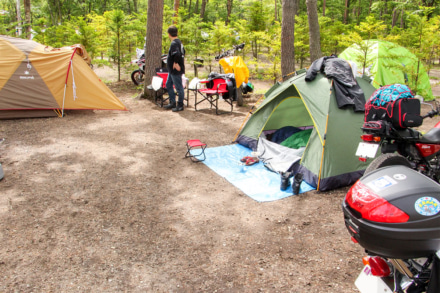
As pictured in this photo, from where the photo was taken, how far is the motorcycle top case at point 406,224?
1.57m

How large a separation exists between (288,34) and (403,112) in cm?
550

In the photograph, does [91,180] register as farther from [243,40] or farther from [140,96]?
[243,40]

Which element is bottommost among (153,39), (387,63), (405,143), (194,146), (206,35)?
(194,146)

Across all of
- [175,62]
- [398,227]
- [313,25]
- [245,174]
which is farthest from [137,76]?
[398,227]

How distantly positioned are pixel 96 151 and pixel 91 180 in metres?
1.22

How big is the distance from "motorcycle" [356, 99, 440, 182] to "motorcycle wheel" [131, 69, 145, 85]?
9193mm

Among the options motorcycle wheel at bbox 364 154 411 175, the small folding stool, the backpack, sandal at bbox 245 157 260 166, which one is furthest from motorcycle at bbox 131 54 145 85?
motorcycle wheel at bbox 364 154 411 175

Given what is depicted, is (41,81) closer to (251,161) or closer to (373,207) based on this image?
(251,161)

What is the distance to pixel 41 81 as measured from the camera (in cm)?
722

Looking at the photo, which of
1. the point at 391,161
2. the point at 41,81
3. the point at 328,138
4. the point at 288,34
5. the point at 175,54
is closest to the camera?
the point at 391,161

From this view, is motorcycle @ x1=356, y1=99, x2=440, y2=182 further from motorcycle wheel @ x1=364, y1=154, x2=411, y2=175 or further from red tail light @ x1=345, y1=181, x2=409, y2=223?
red tail light @ x1=345, y1=181, x2=409, y2=223

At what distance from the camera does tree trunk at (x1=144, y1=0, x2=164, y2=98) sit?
29.6ft

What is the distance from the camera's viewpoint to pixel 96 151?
5.70 metres

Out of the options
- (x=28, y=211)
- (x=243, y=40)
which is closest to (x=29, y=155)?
(x=28, y=211)
